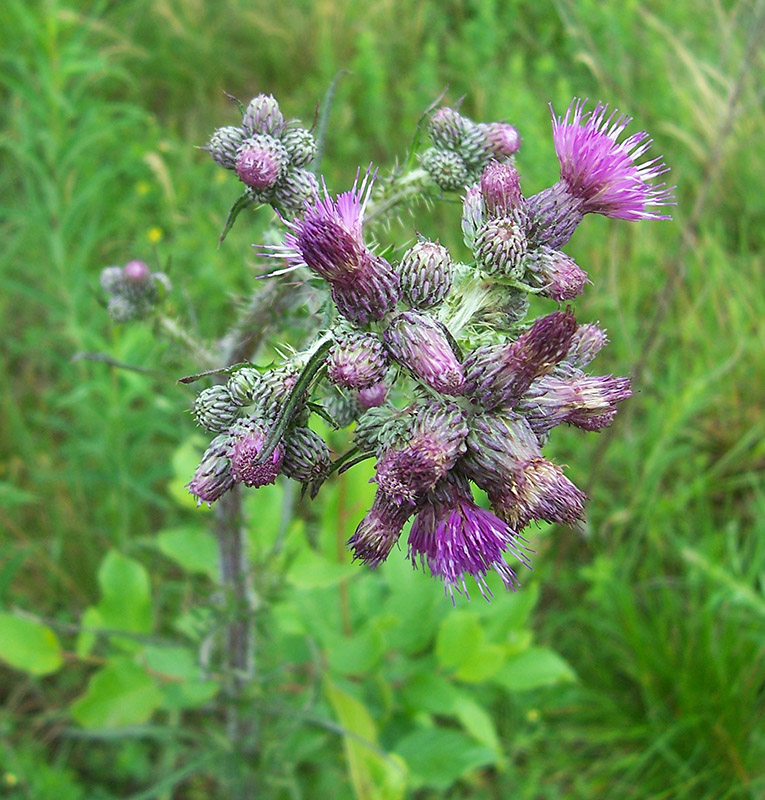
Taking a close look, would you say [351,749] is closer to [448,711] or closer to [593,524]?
[448,711]

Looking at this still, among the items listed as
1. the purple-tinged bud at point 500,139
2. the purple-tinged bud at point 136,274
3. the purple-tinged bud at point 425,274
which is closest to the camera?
the purple-tinged bud at point 425,274

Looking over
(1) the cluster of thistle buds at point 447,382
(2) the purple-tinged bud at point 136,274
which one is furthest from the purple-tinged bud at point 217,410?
(2) the purple-tinged bud at point 136,274

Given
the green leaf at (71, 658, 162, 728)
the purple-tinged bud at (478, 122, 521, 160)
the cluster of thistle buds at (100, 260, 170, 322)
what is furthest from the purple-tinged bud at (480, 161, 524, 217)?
the green leaf at (71, 658, 162, 728)

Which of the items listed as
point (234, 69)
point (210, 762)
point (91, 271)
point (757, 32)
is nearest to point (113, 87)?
point (234, 69)

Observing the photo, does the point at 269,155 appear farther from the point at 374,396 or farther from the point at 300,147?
the point at 374,396

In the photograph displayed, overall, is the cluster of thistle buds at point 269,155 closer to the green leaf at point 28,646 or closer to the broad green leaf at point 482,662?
the broad green leaf at point 482,662

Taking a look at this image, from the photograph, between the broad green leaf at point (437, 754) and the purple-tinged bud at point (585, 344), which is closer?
the purple-tinged bud at point (585, 344)
